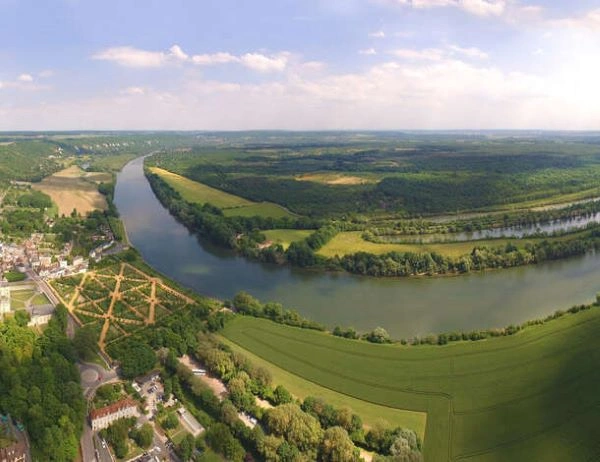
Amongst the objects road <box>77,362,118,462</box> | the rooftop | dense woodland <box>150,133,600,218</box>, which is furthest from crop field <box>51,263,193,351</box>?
dense woodland <box>150,133,600,218</box>

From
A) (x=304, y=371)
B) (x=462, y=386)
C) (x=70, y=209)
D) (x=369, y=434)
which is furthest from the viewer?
(x=70, y=209)

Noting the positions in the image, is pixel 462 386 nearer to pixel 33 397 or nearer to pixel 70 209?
pixel 33 397

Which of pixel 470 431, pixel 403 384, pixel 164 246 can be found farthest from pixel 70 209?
pixel 470 431

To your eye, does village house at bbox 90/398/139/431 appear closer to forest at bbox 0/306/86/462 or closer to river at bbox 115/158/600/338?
forest at bbox 0/306/86/462

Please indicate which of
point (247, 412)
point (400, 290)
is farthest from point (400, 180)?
point (247, 412)

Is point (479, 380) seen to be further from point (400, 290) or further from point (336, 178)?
point (336, 178)
